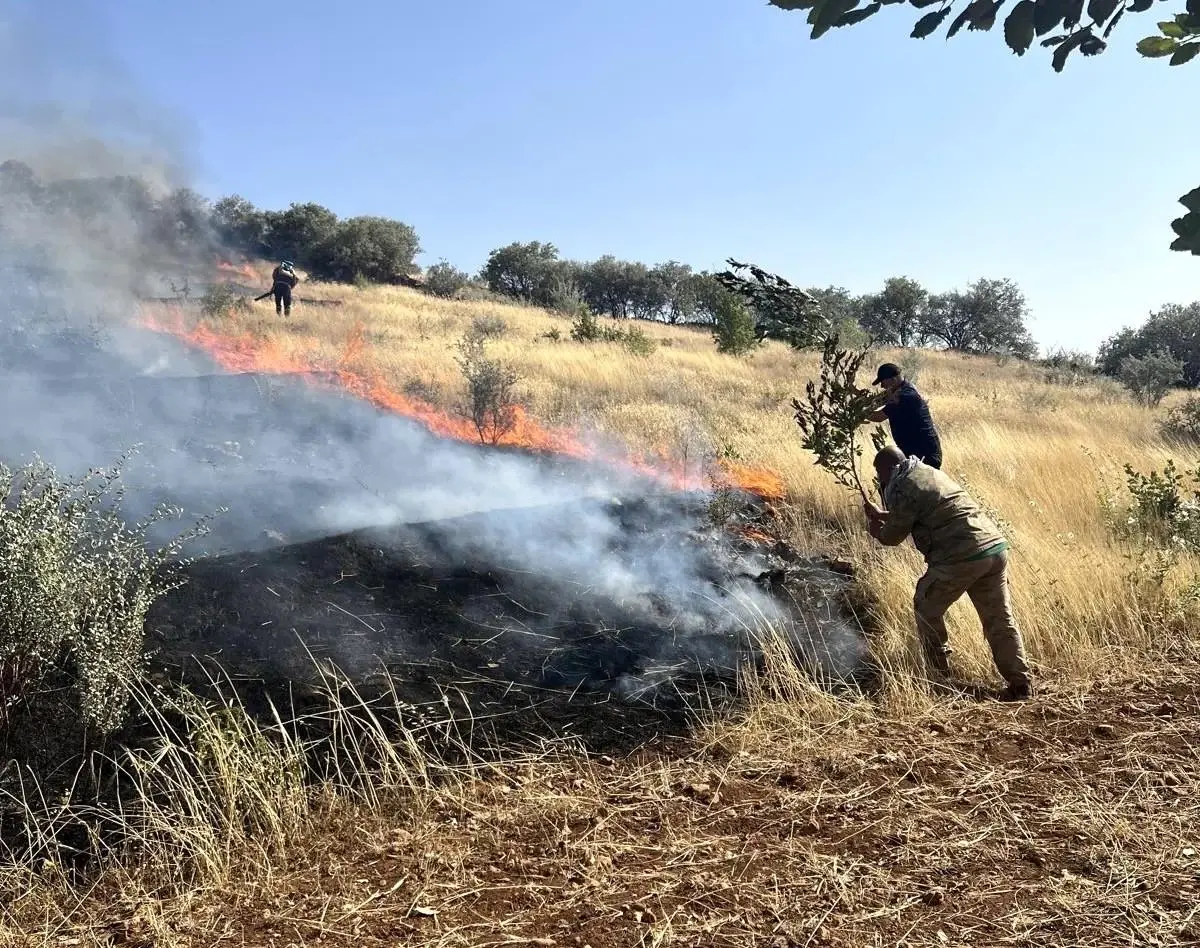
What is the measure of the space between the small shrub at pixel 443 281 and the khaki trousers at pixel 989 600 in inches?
1145

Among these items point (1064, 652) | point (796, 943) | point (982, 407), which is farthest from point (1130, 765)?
point (982, 407)

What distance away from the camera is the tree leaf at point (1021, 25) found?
1.56 m

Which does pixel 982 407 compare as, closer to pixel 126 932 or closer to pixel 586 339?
pixel 586 339

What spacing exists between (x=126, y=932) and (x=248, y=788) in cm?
59

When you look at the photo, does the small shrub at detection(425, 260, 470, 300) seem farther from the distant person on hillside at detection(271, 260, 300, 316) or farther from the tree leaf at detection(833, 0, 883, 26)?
the tree leaf at detection(833, 0, 883, 26)

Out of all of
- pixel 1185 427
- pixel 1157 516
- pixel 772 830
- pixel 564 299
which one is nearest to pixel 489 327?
pixel 564 299

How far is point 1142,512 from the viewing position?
6547 millimetres

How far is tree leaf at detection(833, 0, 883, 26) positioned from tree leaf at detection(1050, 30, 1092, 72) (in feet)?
1.77

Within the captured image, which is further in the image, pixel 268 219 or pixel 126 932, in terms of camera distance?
pixel 268 219

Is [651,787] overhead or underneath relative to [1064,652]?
underneath

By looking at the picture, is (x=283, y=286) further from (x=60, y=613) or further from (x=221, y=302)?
(x=60, y=613)

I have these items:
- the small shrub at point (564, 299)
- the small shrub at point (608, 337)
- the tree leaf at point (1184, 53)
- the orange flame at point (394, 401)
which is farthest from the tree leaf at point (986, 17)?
the small shrub at point (564, 299)

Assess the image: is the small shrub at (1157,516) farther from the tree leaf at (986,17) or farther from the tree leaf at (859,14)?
the tree leaf at (859,14)

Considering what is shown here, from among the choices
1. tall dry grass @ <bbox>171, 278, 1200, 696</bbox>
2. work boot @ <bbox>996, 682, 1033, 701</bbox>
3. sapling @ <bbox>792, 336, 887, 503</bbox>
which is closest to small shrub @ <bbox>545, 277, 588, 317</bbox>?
tall dry grass @ <bbox>171, 278, 1200, 696</bbox>
